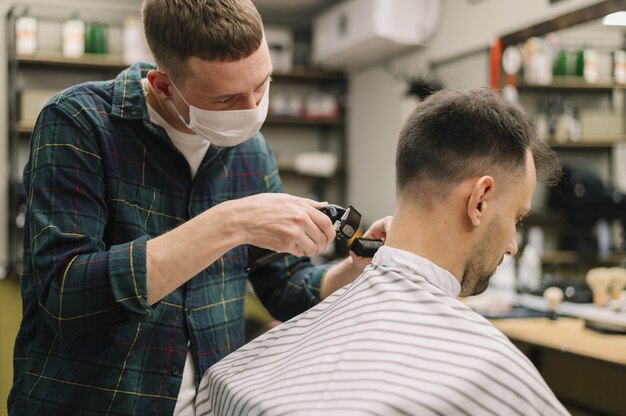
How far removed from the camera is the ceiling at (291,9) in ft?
18.3

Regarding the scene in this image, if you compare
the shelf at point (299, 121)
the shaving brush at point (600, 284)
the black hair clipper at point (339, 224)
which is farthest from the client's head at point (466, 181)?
the shelf at point (299, 121)

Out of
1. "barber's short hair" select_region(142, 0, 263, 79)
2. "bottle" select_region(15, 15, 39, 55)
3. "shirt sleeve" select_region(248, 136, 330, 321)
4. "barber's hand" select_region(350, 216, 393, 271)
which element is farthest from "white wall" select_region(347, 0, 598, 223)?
"bottle" select_region(15, 15, 39, 55)

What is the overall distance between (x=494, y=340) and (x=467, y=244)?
278mm

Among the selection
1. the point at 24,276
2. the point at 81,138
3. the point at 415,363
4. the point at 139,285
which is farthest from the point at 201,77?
the point at 415,363

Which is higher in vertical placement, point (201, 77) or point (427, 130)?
point (201, 77)

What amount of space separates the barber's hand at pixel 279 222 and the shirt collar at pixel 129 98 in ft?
1.28

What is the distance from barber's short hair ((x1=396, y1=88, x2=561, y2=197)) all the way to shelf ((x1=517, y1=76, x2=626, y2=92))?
7.03 feet

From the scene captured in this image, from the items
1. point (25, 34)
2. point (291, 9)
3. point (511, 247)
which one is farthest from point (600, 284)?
point (25, 34)

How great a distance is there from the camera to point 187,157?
1.63 metres

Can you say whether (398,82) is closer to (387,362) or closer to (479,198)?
(479,198)

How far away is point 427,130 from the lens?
1.46m

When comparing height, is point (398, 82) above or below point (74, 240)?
above

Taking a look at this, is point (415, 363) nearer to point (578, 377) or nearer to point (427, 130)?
point (427, 130)

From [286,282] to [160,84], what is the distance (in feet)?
2.02
